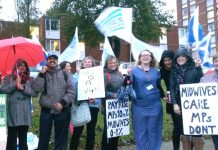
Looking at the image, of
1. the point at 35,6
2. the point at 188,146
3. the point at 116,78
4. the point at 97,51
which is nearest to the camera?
the point at 188,146

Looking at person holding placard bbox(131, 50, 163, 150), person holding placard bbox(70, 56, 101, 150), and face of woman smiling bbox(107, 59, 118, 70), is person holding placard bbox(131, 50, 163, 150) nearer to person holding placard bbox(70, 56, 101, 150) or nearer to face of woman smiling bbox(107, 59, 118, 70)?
face of woman smiling bbox(107, 59, 118, 70)

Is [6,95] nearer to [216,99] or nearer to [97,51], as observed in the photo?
[216,99]

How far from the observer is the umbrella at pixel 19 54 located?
7922 mm

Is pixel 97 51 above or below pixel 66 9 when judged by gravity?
below

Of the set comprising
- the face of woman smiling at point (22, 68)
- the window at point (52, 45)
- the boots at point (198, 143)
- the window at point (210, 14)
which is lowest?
the boots at point (198, 143)

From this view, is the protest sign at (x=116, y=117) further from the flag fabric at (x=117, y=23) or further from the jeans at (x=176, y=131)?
the flag fabric at (x=117, y=23)

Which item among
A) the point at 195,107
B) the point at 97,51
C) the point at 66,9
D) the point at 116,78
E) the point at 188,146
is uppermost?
the point at 66,9

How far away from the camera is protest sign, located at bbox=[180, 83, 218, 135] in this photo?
23.3 ft

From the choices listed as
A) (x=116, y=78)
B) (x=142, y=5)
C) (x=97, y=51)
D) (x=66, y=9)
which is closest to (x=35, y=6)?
(x=66, y=9)

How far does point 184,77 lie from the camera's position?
24.5 feet

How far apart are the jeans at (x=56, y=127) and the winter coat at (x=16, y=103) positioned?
29 centimetres

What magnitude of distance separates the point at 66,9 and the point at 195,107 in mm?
34889

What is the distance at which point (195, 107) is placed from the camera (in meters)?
7.22

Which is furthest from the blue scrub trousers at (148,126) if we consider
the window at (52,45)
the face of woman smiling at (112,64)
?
the window at (52,45)
